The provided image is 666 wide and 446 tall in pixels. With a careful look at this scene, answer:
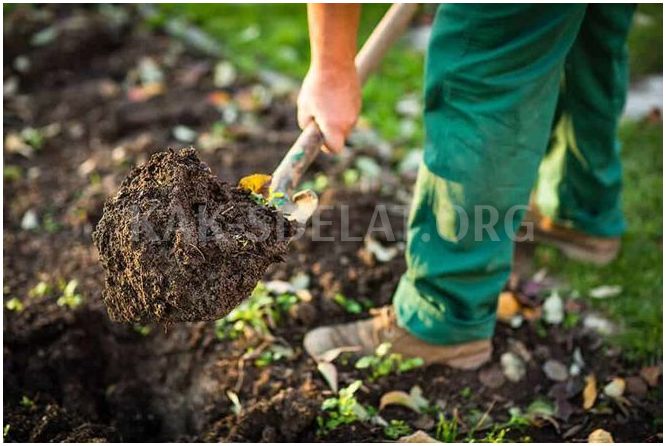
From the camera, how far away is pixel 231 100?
14.2 ft

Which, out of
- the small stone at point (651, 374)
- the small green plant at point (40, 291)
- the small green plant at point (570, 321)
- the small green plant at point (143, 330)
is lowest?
the small stone at point (651, 374)

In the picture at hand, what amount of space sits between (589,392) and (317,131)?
118 cm

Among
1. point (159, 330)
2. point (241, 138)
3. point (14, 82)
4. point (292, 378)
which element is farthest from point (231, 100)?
point (292, 378)

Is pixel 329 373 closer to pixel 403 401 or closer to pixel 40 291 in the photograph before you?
pixel 403 401

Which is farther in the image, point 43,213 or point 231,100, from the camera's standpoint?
point 231,100

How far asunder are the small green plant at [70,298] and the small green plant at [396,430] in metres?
1.13

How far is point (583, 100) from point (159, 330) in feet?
5.39

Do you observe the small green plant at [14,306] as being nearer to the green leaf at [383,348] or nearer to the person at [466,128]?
the person at [466,128]

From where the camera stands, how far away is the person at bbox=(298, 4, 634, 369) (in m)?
2.35

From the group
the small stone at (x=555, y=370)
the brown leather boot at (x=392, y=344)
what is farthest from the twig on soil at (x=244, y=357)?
the small stone at (x=555, y=370)

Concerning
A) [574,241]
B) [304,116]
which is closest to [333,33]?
[304,116]

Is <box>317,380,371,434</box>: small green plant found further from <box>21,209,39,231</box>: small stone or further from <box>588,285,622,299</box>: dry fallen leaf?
<box>21,209,39,231</box>: small stone

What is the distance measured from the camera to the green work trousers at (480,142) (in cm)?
234

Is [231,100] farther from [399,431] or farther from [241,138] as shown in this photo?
[399,431]
